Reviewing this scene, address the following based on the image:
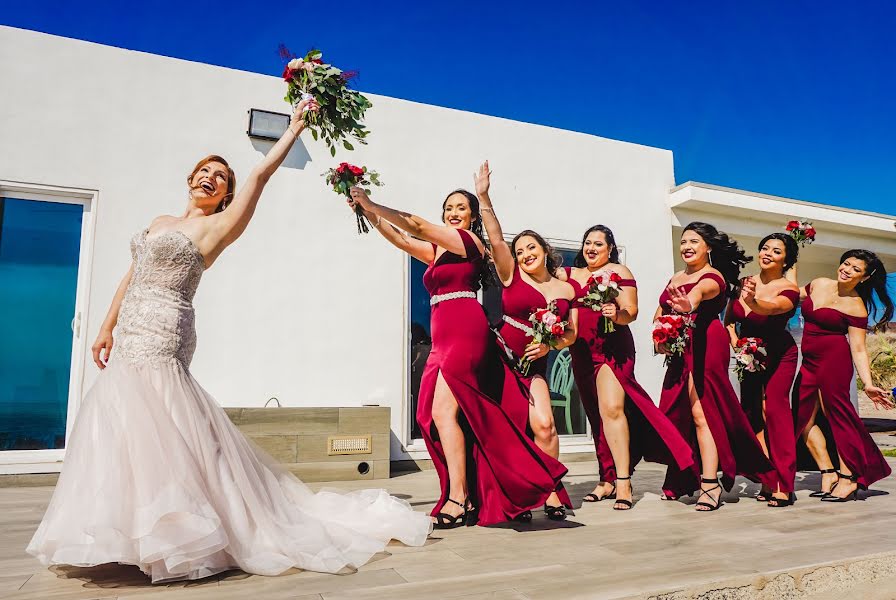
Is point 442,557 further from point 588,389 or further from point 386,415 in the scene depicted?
point 386,415

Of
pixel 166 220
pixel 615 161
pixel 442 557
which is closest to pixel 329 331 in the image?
pixel 166 220

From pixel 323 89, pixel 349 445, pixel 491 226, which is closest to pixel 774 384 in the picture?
pixel 491 226

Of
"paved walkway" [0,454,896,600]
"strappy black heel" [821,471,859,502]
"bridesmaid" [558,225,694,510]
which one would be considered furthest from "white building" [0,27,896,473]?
"strappy black heel" [821,471,859,502]

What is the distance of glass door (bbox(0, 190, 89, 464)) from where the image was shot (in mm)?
5355

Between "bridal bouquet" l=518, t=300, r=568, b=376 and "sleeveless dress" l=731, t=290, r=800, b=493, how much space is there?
1901 mm

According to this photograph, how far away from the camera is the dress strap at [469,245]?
3.65 m

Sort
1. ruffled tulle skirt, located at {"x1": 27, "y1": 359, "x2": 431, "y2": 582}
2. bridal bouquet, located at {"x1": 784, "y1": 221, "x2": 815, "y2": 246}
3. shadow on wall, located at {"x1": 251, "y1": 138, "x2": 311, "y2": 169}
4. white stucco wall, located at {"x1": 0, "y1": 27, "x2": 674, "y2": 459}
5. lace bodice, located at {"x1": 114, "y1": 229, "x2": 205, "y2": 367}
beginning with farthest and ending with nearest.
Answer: shadow on wall, located at {"x1": 251, "y1": 138, "x2": 311, "y2": 169} → white stucco wall, located at {"x1": 0, "y1": 27, "x2": 674, "y2": 459} → bridal bouquet, located at {"x1": 784, "y1": 221, "x2": 815, "y2": 246} → lace bodice, located at {"x1": 114, "y1": 229, "x2": 205, "y2": 367} → ruffled tulle skirt, located at {"x1": 27, "y1": 359, "x2": 431, "y2": 582}

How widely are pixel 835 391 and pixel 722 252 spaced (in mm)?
1359

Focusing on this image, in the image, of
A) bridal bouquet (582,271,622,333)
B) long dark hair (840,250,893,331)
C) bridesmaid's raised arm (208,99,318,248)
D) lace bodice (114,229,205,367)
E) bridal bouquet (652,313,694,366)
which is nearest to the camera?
lace bodice (114,229,205,367)

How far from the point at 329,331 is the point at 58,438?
2.50m

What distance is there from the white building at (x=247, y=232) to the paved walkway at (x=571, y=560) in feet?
6.49

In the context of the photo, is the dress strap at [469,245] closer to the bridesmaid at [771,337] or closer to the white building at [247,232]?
the bridesmaid at [771,337]

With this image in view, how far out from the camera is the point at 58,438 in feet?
17.7

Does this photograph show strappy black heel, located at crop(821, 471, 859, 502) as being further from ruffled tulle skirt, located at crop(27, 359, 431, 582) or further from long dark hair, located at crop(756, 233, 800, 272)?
ruffled tulle skirt, located at crop(27, 359, 431, 582)
